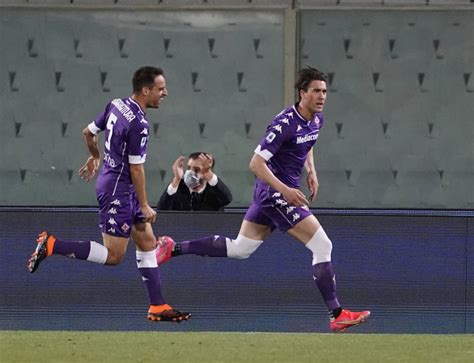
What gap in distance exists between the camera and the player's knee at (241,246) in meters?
10.3

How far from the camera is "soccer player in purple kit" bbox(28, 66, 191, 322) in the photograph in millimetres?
9742

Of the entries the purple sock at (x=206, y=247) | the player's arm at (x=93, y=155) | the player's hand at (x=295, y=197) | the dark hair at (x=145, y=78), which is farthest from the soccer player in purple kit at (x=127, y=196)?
the player's hand at (x=295, y=197)

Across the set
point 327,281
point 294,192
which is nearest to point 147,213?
point 294,192

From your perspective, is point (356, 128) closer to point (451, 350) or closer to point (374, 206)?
point (374, 206)

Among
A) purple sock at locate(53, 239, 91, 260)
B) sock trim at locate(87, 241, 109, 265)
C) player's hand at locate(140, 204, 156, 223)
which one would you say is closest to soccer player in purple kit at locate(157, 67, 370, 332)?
player's hand at locate(140, 204, 156, 223)

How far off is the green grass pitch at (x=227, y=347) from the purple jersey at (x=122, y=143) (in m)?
1.08

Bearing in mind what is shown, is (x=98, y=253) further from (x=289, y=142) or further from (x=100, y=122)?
(x=289, y=142)

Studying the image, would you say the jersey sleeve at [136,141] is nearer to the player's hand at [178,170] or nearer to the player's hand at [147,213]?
the player's hand at [147,213]

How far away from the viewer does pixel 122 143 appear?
984 centimetres

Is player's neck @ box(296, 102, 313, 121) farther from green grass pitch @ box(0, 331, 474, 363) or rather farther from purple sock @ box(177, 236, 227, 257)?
green grass pitch @ box(0, 331, 474, 363)

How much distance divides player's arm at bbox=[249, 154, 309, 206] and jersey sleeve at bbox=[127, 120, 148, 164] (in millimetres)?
739

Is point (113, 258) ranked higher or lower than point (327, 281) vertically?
higher

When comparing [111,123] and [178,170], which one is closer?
[111,123]

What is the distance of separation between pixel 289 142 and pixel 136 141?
104 centimetres
